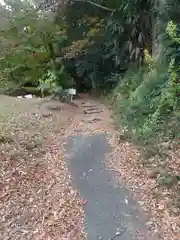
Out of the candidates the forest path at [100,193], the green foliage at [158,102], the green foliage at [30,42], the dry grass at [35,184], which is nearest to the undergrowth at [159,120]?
the green foliage at [158,102]

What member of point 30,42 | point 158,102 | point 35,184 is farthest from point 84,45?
point 35,184

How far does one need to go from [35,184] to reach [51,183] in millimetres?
276

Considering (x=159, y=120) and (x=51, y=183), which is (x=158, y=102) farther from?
(x=51, y=183)

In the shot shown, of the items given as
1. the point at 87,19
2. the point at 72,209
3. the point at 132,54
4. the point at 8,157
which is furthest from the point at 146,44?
the point at 72,209

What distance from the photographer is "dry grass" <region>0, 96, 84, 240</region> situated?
390 centimetres

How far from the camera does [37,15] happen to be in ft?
44.7

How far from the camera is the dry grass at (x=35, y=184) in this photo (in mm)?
3902

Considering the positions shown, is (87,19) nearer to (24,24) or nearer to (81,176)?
(24,24)

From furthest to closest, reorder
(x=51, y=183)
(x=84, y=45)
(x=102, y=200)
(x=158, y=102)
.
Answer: (x=84, y=45) < (x=158, y=102) < (x=51, y=183) < (x=102, y=200)

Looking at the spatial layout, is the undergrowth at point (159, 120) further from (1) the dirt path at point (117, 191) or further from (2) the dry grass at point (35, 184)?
(2) the dry grass at point (35, 184)

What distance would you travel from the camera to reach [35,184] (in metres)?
5.18

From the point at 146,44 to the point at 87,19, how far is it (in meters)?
3.77

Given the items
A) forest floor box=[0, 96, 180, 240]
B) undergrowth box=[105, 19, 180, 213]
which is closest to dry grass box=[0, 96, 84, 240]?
forest floor box=[0, 96, 180, 240]

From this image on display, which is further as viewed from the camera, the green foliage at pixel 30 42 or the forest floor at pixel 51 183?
the green foliage at pixel 30 42
